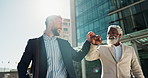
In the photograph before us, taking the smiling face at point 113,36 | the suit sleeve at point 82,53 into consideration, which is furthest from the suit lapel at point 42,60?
the smiling face at point 113,36

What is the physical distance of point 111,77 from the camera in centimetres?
261

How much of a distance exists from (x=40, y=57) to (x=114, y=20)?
1515 centimetres

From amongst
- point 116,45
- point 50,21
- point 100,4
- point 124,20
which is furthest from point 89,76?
point 50,21

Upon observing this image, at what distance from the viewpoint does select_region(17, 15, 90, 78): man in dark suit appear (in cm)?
190

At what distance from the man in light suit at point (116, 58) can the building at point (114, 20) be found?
6.00 meters

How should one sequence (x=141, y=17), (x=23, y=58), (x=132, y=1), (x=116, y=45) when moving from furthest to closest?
(x=132, y=1)
(x=141, y=17)
(x=116, y=45)
(x=23, y=58)

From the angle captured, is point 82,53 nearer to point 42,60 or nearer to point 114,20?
point 42,60

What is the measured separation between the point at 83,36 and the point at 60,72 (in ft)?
63.1

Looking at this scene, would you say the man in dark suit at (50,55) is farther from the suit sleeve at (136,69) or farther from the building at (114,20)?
the building at (114,20)

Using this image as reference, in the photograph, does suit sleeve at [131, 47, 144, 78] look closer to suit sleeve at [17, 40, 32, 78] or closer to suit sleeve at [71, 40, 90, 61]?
suit sleeve at [71, 40, 90, 61]

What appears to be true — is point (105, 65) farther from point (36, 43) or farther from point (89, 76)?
point (89, 76)

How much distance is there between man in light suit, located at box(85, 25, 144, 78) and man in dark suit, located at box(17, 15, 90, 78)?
0.56 meters

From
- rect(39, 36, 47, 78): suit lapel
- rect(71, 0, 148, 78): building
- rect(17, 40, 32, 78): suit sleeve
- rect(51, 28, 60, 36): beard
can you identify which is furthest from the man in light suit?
rect(71, 0, 148, 78): building

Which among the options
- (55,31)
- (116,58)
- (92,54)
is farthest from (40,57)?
(116,58)
